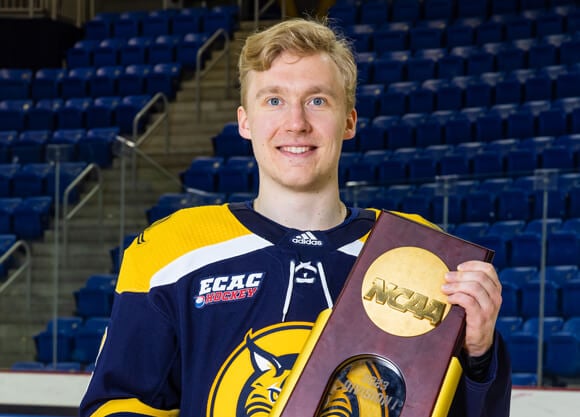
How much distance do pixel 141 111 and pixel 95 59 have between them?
6.93ft

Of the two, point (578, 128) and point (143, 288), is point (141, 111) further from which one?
point (143, 288)

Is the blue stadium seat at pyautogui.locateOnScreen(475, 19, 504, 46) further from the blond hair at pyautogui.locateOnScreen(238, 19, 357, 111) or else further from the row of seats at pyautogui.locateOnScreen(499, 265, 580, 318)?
the blond hair at pyautogui.locateOnScreen(238, 19, 357, 111)

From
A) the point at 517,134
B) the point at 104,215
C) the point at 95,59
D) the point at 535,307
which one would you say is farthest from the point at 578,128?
the point at 95,59

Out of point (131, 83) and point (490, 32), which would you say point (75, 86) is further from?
point (490, 32)

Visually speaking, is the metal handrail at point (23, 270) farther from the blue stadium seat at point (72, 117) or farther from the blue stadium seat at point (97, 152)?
the blue stadium seat at point (72, 117)

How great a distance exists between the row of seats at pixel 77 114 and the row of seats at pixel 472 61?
7.42 ft

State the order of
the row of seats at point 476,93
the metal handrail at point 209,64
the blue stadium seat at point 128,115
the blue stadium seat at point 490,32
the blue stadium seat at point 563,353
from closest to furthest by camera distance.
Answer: the blue stadium seat at point 563,353
the row of seats at point 476,93
the blue stadium seat at point 490,32
the blue stadium seat at point 128,115
the metal handrail at point 209,64

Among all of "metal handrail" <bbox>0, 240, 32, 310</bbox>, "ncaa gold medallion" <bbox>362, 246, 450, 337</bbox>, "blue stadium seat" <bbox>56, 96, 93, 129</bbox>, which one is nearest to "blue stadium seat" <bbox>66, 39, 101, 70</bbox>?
"blue stadium seat" <bbox>56, 96, 93, 129</bbox>

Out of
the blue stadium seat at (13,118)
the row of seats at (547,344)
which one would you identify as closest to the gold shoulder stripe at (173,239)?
the row of seats at (547,344)

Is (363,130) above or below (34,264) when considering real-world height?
above

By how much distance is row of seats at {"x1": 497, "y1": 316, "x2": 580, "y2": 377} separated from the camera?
4.30m

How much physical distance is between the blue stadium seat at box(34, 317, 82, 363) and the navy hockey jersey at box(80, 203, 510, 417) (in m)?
3.89

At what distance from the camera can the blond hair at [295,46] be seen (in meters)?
1.41

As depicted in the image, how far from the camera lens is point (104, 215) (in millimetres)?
5461
